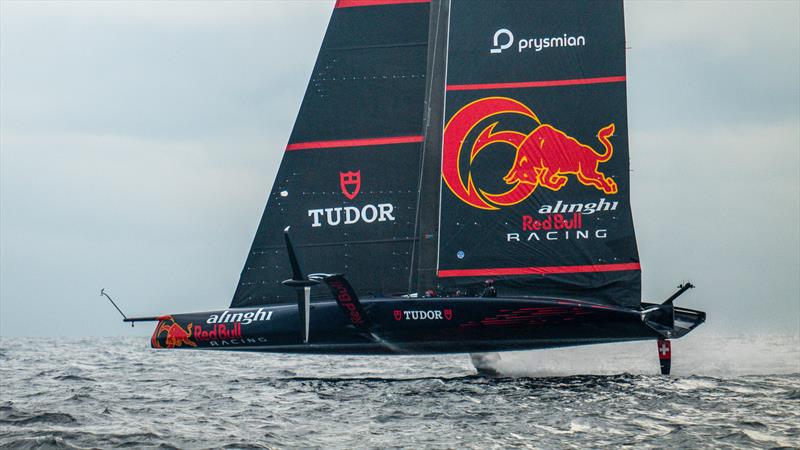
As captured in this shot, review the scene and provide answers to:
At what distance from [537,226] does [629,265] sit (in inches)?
77.5

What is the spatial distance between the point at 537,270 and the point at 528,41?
460cm

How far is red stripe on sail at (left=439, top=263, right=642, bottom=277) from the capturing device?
66.5ft

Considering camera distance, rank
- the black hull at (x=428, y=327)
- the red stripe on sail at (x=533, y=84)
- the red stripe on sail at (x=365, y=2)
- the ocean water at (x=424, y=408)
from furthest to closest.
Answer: the red stripe on sail at (x=365, y=2) < the red stripe on sail at (x=533, y=84) < the black hull at (x=428, y=327) < the ocean water at (x=424, y=408)

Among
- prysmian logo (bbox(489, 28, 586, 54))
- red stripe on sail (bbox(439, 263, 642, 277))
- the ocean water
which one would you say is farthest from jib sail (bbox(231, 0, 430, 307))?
the ocean water

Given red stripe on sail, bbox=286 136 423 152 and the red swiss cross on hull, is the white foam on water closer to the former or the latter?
the red swiss cross on hull

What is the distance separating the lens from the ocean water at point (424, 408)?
1285 cm

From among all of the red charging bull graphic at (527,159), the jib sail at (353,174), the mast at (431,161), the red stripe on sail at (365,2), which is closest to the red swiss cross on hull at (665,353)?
the red charging bull graphic at (527,159)

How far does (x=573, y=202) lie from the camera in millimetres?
20359

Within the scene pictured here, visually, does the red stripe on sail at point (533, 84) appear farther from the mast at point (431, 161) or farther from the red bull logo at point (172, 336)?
the red bull logo at point (172, 336)

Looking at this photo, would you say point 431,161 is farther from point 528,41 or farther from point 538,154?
point 528,41

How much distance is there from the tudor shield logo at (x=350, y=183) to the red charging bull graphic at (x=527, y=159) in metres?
1.76

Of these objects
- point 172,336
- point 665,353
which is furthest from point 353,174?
point 665,353

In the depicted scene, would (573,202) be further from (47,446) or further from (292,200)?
(47,446)

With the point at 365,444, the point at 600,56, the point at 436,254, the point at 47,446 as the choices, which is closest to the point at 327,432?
the point at 365,444
